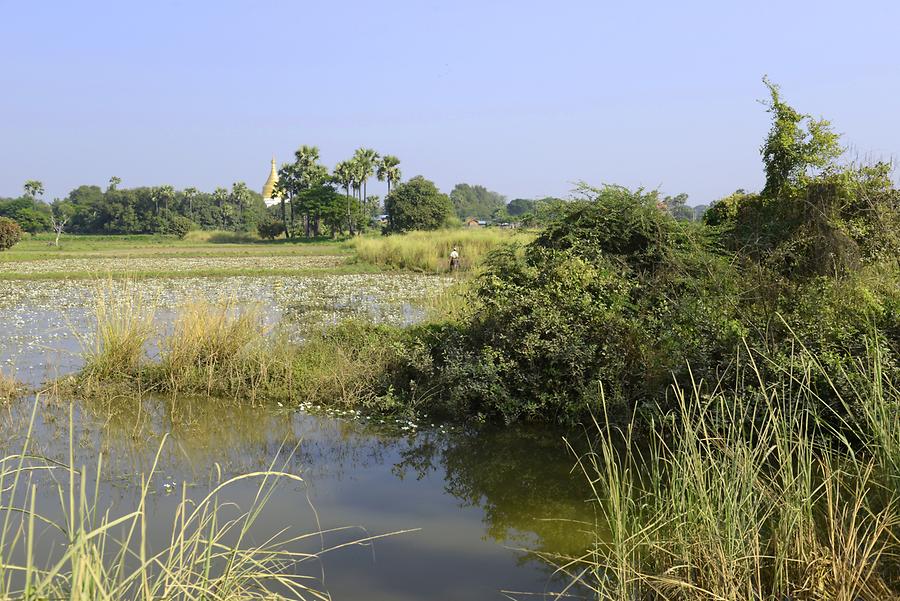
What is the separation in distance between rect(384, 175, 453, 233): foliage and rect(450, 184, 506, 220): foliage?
241ft

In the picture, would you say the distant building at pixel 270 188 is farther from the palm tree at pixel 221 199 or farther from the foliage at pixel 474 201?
the foliage at pixel 474 201

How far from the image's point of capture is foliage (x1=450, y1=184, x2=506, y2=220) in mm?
145000

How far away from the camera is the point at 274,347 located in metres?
10.1

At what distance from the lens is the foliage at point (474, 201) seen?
145 metres

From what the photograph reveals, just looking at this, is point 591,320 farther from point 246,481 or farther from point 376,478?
point 246,481

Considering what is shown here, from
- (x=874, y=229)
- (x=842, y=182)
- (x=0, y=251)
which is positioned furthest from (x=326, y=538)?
(x=0, y=251)

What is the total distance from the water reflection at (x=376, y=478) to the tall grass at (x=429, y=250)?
21239 millimetres

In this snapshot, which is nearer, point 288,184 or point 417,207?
point 417,207

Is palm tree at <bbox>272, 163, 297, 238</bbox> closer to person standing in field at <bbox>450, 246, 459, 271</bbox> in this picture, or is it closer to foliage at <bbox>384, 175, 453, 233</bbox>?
foliage at <bbox>384, 175, 453, 233</bbox>

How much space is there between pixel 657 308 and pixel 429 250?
2387 centimetres

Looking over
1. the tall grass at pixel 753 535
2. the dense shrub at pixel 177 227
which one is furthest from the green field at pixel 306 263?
the dense shrub at pixel 177 227

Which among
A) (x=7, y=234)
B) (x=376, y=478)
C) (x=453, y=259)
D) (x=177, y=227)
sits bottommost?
(x=376, y=478)

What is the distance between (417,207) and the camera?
55594 mm

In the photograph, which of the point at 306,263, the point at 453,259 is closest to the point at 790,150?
the point at 453,259
